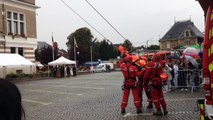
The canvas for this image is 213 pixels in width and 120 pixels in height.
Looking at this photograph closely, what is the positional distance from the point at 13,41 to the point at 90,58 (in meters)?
47.7

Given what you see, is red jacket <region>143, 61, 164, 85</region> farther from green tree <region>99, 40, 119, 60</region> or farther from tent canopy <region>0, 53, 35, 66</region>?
green tree <region>99, 40, 119, 60</region>

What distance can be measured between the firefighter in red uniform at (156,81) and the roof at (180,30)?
85635 millimetres

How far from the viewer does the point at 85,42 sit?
9425cm

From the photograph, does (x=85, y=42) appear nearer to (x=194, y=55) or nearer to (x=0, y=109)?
(x=194, y=55)

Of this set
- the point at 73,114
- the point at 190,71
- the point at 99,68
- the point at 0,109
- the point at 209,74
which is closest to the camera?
the point at 0,109

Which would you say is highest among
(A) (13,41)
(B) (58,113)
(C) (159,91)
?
(A) (13,41)

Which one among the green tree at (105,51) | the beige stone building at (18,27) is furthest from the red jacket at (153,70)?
the green tree at (105,51)

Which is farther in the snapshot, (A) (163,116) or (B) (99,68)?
(B) (99,68)

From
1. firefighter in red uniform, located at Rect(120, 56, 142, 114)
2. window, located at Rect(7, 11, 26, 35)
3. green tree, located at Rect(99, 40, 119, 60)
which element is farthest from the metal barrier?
green tree, located at Rect(99, 40, 119, 60)

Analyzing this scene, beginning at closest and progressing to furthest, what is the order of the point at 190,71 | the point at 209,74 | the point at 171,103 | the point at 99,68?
the point at 209,74
the point at 171,103
the point at 190,71
the point at 99,68

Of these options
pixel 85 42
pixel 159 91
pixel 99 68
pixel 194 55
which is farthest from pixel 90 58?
pixel 159 91

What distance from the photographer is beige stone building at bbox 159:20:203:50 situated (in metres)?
93.9

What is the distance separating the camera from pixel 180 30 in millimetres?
98688

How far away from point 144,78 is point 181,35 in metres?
88.3
